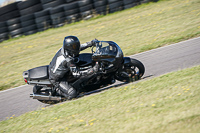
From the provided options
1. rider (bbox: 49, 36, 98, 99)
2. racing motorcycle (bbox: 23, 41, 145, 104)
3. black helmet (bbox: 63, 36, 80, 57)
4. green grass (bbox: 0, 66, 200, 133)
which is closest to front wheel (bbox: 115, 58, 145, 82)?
racing motorcycle (bbox: 23, 41, 145, 104)

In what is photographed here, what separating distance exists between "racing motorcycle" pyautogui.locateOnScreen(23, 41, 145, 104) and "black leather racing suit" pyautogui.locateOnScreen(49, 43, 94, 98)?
0.15 m

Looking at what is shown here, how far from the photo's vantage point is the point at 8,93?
25.2 feet

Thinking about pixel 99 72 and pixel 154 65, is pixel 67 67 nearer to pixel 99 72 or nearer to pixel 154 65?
pixel 99 72

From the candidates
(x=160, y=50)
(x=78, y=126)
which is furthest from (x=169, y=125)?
(x=160, y=50)

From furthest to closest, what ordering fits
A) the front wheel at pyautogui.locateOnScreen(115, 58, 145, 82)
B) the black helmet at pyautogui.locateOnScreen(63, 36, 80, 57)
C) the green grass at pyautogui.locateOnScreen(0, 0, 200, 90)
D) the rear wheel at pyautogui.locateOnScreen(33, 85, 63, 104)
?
the green grass at pyautogui.locateOnScreen(0, 0, 200, 90), the rear wheel at pyautogui.locateOnScreen(33, 85, 63, 104), the front wheel at pyautogui.locateOnScreen(115, 58, 145, 82), the black helmet at pyautogui.locateOnScreen(63, 36, 80, 57)

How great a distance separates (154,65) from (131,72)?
5.00 ft

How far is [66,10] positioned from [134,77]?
9967 millimetres

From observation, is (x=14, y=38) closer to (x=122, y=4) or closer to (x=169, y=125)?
(x=122, y=4)

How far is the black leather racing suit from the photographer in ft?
17.9

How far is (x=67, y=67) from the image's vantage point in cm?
567

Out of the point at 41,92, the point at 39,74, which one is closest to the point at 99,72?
the point at 39,74

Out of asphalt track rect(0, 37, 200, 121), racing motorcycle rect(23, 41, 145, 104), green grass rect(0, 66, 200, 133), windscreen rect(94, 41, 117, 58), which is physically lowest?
asphalt track rect(0, 37, 200, 121)

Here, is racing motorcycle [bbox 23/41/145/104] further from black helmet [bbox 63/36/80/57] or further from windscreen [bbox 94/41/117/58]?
black helmet [bbox 63/36/80/57]

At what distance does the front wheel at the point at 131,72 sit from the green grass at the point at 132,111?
0.24m
